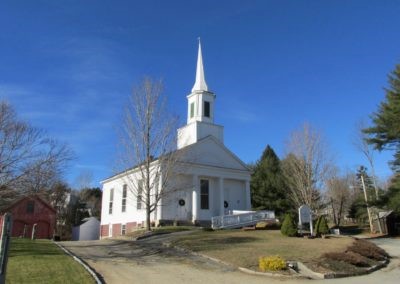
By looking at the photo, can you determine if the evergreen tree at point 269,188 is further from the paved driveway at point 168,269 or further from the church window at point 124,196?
the paved driveway at point 168,269

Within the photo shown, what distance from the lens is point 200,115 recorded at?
1617 inches

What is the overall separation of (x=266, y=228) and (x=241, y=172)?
1025 cm

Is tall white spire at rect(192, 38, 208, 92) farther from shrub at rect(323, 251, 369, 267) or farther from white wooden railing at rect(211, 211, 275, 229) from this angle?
shrub at rect(323, 251, 369, 267)

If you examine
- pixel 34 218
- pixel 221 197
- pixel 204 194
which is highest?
pixel 204 194

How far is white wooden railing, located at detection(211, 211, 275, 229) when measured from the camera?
3158 centimetres

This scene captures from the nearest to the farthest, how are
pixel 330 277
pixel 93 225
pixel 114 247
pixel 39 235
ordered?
pixel 330 277 → pixel 114 247 → pixel 39 235 → pixel 93 225

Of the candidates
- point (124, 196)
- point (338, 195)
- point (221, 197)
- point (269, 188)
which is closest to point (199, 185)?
point (221, 197)

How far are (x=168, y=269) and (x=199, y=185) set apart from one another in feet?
74.2

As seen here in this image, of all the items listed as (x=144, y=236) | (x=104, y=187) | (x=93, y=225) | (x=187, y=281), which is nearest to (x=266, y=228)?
(x=144, y=236)

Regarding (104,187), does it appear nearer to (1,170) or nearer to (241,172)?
(241,172)

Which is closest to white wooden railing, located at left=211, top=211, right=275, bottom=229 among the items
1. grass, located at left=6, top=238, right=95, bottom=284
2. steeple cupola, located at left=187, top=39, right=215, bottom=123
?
steeple cupola, located at left=187, top=39, right=215, bottom=123

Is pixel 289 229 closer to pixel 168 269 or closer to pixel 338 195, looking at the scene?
pixel 168 269

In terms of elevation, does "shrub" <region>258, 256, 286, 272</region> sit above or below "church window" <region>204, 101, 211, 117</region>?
below

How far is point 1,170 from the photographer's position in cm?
1916
